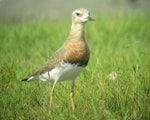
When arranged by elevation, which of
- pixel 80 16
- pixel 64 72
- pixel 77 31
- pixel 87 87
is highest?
pixel 80 16

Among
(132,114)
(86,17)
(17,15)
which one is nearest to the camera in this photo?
(132,114)

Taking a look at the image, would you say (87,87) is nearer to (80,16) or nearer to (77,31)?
(77,31)

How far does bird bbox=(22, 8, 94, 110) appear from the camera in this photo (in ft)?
19.4

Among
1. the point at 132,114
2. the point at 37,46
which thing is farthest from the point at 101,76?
the point at 37,46

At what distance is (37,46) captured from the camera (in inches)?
363

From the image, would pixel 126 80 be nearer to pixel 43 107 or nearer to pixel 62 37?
pixel 43 107

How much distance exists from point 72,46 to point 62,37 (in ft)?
12.2

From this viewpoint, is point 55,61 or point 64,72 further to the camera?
point 55,61

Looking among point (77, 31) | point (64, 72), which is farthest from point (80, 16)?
point (64, 72)

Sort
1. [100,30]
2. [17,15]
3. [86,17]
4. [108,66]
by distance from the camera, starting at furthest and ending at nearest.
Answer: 1. [17,15]
2. [100,30]
3. [108,66]
4. [86,17]

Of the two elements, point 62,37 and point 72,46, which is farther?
point 62,37

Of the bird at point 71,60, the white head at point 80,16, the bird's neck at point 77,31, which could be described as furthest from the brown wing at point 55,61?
the white head at point 80,16

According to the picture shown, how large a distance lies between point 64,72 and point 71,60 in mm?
164

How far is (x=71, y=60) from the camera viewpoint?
591cm
